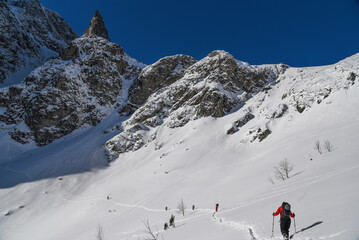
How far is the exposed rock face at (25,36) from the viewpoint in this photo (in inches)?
4042

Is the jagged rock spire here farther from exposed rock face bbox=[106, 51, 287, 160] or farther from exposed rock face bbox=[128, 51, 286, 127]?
exposed rock face bbox=[128, 51, 286, 127]

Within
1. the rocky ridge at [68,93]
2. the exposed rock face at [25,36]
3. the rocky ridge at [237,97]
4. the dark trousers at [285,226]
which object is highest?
the exposed rock face at [25,36]

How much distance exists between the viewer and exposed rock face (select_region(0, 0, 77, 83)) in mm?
102675

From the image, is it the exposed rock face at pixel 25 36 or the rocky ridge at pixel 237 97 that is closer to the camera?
the rocky ridge at pixel 237 97

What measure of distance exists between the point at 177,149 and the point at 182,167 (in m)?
9.66

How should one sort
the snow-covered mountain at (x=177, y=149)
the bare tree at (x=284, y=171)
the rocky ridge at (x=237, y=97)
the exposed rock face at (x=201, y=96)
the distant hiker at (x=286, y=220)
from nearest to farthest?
1. the distant hiker at (x=286, y=220)
2. the snow-covered mountain at (x=177, y=149)
3. the bare tree at (x=284, y=171)
4. the rocky ridge at (x=237, y=97)
5. the exposed rock face at (x=201, y=96)

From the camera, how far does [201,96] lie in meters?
70.8

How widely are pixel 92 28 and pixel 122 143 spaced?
113 meters

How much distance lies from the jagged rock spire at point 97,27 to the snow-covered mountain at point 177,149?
131 ft

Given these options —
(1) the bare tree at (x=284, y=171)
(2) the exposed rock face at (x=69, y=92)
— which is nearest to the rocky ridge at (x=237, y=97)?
(1) the bare tree at (x=284, y=171)

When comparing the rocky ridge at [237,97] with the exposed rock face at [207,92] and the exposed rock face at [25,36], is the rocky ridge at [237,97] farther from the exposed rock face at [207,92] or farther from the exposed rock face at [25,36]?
the exposed rock face at [25,36]

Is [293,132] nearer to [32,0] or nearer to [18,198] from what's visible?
[18,198]

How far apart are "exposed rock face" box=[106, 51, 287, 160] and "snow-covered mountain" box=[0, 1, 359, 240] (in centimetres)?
41

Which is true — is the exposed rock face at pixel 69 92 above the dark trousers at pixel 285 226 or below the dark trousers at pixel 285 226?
above
